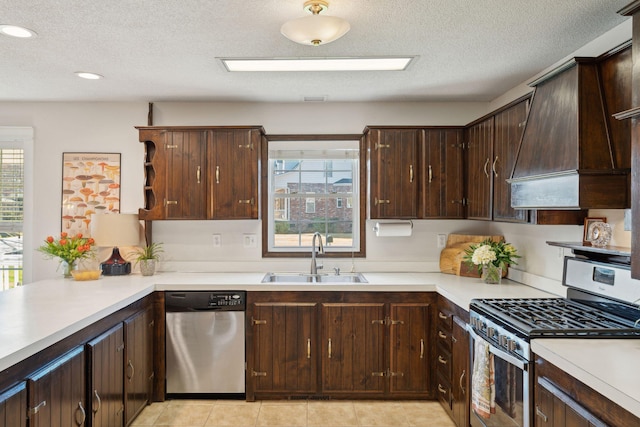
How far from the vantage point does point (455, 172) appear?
3.57 metres

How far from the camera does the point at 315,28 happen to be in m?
1.92

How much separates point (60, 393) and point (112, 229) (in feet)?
5.87

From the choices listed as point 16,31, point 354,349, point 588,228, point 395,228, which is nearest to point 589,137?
point 588,228

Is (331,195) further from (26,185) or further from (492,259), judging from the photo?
(26,185)

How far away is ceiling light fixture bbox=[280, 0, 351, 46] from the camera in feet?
6.15

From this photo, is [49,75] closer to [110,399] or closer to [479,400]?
[110,399]

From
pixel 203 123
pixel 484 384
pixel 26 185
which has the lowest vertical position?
pixel 484 384

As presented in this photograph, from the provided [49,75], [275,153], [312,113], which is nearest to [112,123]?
[49,75]

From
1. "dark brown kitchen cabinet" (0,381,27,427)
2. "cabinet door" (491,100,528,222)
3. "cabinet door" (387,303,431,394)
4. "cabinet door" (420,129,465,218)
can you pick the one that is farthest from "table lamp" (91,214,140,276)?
"cabinet door" (491,100,528,222)

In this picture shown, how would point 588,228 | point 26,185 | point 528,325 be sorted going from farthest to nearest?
point 26,185, point 588,228, point 528,325

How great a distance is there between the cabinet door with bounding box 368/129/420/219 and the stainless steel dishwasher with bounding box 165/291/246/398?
4.72ft

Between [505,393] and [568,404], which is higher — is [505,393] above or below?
below

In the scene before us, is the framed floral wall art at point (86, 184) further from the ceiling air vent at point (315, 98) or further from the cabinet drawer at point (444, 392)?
the cabinet drawer at point (444, 392)

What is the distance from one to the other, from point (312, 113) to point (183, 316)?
2.11 m
